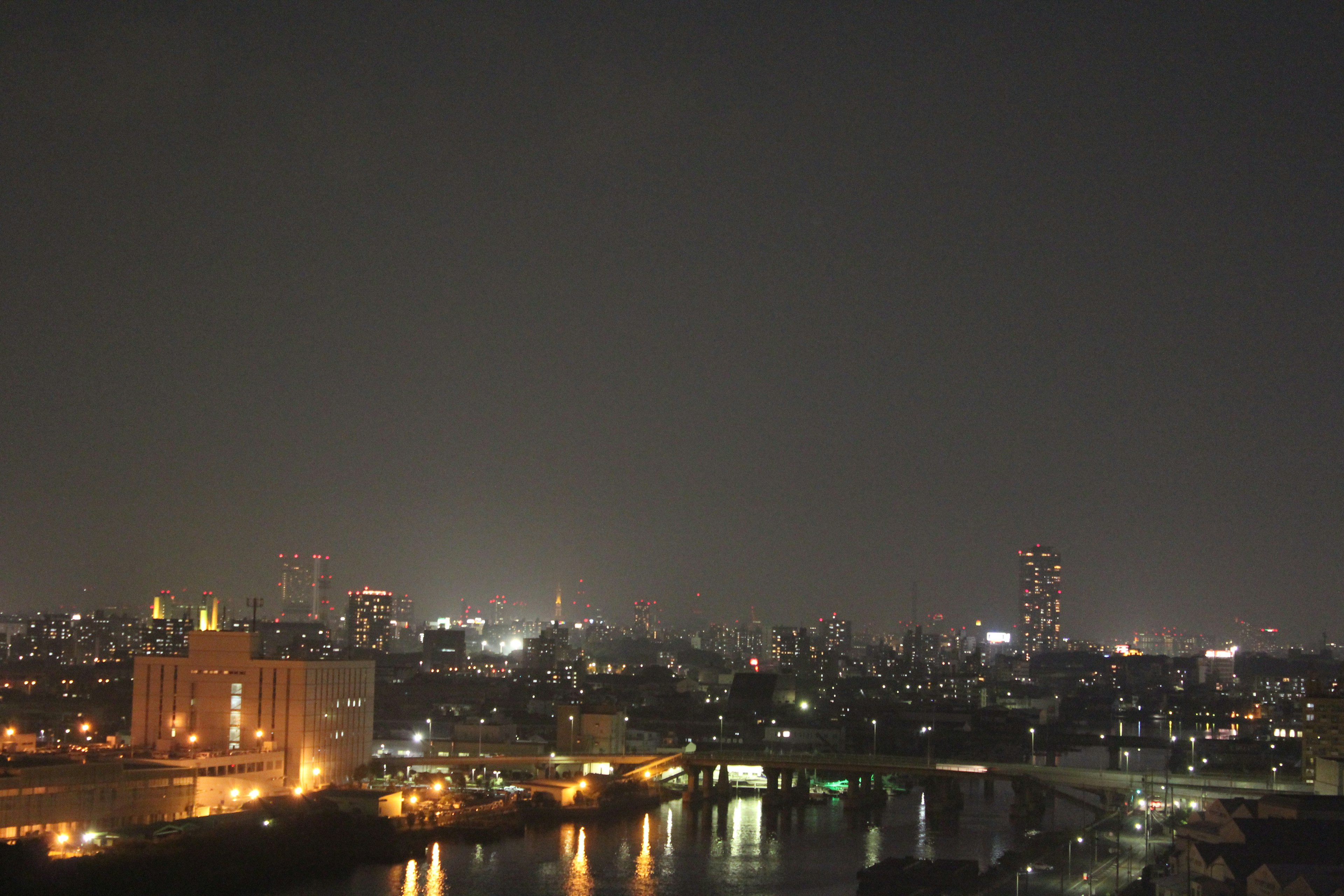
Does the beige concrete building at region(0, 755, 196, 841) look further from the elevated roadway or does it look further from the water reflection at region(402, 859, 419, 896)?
the elevated roadway

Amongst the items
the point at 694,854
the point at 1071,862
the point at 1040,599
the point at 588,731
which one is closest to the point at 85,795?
the point at 694,854

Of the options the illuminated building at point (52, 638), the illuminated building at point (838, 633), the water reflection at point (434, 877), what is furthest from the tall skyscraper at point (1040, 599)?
the water reflection at point (434, 877)

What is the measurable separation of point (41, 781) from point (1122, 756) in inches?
786

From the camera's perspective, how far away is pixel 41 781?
11.5 metres

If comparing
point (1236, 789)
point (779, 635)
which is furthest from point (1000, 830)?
point (779, 635)

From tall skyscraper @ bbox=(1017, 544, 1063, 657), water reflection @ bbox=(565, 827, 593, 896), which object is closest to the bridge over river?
water reflection @ bbox=(565, 827, 593, 896)

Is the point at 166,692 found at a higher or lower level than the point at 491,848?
higher

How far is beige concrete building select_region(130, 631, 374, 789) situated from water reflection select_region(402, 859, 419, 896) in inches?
98.5

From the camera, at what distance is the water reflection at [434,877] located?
38.2 ft

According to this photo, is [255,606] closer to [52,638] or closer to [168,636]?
[168,636]

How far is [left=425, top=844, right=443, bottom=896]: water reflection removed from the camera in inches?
458

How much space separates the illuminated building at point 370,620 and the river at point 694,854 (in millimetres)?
41837

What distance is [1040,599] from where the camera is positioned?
89.5 meters

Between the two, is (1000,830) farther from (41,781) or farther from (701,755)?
(41,781)
